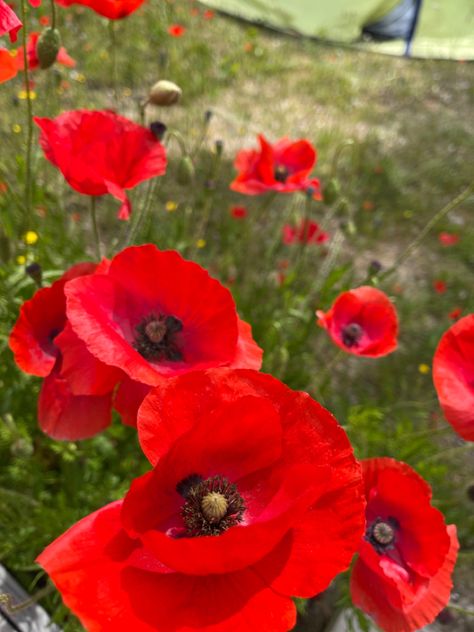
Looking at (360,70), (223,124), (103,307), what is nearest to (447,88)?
(360,70)

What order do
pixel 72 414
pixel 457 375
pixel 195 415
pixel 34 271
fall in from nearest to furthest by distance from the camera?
pixel 195 415, pixel 72 414, pixel 457 375, pixel 34 271

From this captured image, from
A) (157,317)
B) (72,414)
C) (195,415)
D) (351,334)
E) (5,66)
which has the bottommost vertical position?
(351,334)

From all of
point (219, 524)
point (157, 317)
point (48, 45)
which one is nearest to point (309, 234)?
point (48, 45)

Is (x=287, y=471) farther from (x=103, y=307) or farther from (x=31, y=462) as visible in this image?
(x=31, y=462)

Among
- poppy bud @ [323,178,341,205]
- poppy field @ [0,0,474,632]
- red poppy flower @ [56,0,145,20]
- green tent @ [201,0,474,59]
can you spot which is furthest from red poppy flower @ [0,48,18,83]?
green tent @ [201,0,474,59]

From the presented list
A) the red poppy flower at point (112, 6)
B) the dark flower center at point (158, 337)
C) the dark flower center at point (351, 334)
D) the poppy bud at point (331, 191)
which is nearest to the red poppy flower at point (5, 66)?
the red poppy flower at point (112, 6)

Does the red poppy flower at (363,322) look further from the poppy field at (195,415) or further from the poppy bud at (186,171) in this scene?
the poppy bud at (186,171)

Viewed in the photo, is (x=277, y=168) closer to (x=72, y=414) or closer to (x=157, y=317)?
(x=157, y=317)
